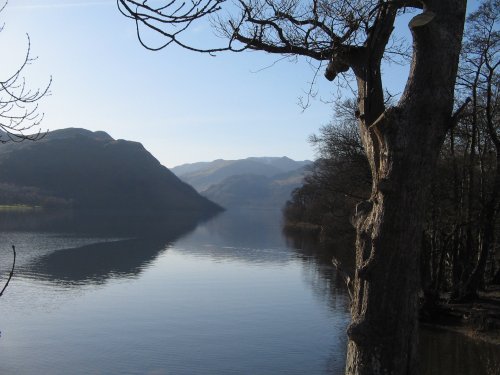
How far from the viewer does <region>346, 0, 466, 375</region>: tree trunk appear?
3.92 metres

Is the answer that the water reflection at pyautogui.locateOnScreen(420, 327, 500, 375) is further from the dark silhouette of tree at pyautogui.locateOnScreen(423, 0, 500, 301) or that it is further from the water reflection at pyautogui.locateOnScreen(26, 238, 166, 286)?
the water reflection at pyautogui.locateOnScreen(26, 238, 166, 286)

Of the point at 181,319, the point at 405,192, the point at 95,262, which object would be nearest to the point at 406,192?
the point at 405,192

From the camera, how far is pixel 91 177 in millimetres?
166500

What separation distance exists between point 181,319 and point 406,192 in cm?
1919

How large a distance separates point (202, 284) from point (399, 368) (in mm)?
27374

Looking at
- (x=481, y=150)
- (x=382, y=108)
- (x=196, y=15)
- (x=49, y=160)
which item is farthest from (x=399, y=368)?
(x=49, y=160)

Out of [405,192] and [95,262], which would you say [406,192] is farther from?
[95,262]

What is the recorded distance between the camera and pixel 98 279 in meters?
32.4

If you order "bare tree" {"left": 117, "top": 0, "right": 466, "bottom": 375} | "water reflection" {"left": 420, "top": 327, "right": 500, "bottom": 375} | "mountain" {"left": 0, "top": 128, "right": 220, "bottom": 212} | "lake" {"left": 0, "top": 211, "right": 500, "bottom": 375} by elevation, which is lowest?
"lake" {"left": 0, "top": 211, "right": 500, "bottom": 375}

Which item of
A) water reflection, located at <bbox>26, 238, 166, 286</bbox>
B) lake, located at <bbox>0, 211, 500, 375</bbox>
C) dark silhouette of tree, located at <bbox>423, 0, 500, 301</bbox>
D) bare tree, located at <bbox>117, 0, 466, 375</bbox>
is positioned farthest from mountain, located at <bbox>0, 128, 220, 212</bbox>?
bare tree, located at <bbox>117, 0, 466, 375</bbox>

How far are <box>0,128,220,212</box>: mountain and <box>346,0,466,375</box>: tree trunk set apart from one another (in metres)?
136

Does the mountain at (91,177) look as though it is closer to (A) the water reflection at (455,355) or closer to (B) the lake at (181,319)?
(B) the lake at (181,319)

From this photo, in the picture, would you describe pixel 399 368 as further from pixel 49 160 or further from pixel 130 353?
pixel 49 160

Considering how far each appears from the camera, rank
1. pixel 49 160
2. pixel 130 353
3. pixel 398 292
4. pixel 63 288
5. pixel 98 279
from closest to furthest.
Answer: pixel 398 292 < pixel 130 353 < pixel 63 288 < pixel 98 279 < pixel 49 160
